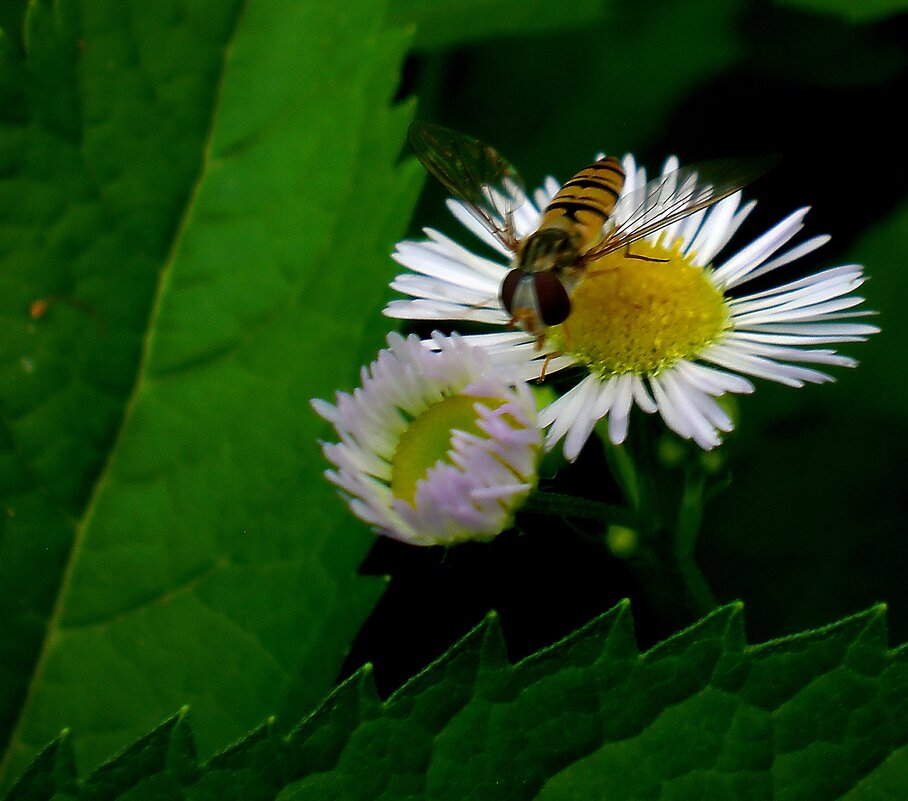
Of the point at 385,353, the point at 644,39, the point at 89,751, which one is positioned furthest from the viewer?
the point at 644,39

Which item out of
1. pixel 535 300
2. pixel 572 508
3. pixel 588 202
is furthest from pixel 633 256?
pixel 572 508

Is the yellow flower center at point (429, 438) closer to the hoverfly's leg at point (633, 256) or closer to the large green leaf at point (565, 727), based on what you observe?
the large green leaf at point (565, 727)

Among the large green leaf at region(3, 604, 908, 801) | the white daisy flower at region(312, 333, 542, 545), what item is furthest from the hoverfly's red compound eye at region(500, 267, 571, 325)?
the large green leaf at region(3, 604, 908, 801)

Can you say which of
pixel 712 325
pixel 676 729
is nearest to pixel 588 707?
pixel 676 729

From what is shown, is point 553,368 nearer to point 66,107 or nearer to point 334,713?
point 334,713

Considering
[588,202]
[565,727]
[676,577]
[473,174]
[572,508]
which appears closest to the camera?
[565,727]

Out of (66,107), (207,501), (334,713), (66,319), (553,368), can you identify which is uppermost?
(66,107)

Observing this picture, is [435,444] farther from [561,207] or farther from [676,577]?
[561,207]
